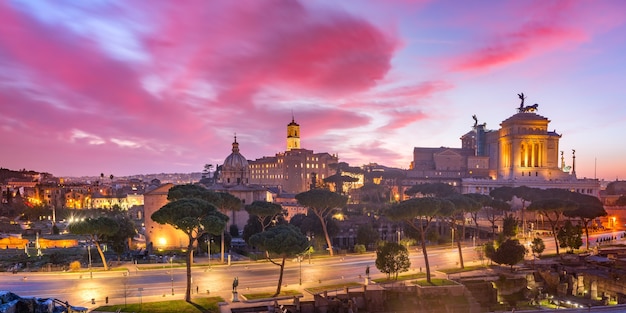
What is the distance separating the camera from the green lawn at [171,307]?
2838cm

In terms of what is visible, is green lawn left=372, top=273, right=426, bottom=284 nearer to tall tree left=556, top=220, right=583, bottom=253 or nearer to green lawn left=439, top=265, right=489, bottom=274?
green lawn left=439, top=265, right=489, bottom=274

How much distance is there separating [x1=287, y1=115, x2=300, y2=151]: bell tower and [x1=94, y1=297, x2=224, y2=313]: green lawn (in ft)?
406

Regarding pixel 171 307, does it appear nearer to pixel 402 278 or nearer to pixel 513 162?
pixel 402 278

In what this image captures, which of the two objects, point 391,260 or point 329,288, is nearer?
point 329,288

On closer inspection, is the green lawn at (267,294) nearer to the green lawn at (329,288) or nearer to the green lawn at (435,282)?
the green lawn at (329,288)

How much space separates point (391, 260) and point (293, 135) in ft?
393

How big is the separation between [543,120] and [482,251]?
62416 millimetres

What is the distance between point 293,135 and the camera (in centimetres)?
15525

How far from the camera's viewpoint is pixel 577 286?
42562 mm

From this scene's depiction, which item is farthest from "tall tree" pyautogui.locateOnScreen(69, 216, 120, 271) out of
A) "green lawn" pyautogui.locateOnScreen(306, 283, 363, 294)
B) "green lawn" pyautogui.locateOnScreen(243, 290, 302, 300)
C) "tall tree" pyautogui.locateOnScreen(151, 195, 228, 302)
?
"green lawn" pyautogui.locateOnScreen(306, 283, 363, 294)

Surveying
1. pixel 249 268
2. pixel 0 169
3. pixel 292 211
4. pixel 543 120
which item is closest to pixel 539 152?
pixel 543 120

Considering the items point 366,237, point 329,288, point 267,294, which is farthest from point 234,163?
point 267,294

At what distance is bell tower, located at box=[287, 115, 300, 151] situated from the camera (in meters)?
154

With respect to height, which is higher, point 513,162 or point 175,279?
point 513,162
